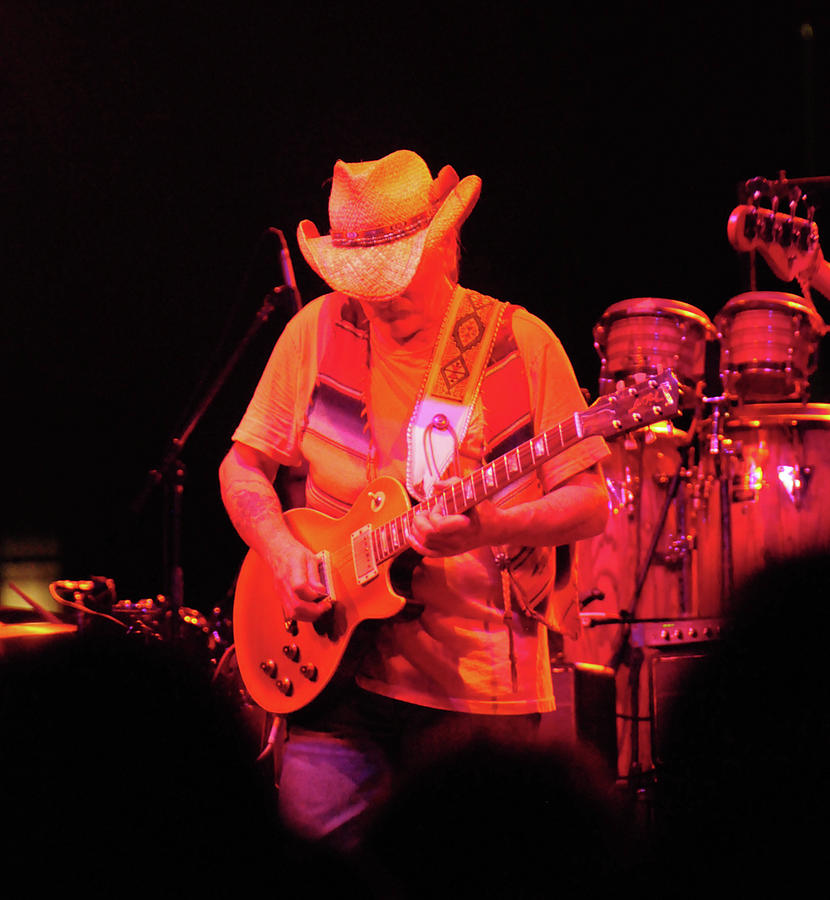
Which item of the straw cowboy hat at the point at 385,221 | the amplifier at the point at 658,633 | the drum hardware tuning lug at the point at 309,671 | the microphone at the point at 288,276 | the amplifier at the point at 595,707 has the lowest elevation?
the amplifier at the point at 595,707

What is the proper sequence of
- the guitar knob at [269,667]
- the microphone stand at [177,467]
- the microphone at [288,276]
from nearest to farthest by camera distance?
1. the guitar knob at [269,667]
2. the microphone at [288,276]
3. the microphone stand at [177,467]

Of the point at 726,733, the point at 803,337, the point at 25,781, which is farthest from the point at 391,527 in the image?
the point at 803,337

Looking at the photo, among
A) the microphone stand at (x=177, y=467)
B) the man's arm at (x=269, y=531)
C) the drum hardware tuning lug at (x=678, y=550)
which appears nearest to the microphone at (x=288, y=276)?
the microphone stand at (x=177, y=467)

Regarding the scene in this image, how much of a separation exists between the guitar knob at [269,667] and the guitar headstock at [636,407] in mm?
1069

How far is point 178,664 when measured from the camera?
1.48 metres

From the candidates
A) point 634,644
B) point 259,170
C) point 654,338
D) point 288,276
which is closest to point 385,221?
point 288,276

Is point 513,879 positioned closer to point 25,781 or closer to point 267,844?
point 267,844

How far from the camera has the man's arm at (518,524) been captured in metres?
2.21

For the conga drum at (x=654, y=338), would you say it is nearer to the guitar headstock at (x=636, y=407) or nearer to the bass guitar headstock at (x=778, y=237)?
the bass guitar headstock at (x=778, y=237)

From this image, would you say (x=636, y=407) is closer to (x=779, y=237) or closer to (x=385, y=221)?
(x=385, y=221)

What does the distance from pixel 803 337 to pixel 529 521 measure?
12.5 feet

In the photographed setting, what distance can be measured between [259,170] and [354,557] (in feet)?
13.0

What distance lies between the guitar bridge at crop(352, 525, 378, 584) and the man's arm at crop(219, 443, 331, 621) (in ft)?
0.36

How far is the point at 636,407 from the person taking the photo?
2.20 metres
